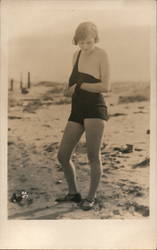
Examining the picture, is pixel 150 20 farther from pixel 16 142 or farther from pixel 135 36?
pixel 16 142

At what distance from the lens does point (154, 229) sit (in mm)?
1411

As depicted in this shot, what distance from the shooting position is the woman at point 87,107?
139 cm

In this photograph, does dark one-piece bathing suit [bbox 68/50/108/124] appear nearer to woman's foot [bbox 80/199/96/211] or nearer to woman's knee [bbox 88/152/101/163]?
woman's knee [bbox 88/152/101/163]

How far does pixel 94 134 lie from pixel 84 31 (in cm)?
38

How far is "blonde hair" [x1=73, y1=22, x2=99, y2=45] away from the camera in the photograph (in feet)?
4.57

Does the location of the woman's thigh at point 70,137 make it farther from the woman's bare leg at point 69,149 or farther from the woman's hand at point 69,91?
the woman's hand at point 69,91

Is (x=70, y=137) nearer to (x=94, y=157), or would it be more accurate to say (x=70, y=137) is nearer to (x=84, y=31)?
(x=94, y=157)

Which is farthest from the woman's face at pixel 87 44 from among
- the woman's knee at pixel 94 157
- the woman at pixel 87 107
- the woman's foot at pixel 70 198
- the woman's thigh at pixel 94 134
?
the woman's foot at pixel 70 198

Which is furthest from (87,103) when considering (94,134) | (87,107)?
(94,134)

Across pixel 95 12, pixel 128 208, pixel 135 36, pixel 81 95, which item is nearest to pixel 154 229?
pixel 128 208

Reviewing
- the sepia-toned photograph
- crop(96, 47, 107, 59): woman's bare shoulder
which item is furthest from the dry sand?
crop(96, 47, 107, 59): woman's bare shoulder

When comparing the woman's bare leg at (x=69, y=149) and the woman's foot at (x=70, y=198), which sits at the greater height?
the woman's bare leg at (x=69, y=149)

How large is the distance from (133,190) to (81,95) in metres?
0.40

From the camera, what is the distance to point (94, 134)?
1.39 metres
